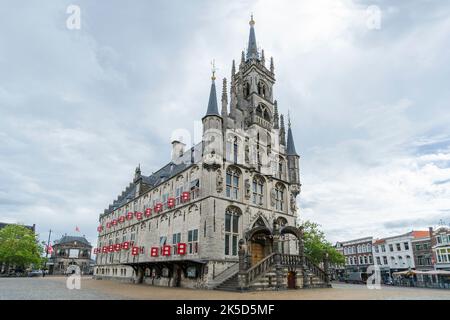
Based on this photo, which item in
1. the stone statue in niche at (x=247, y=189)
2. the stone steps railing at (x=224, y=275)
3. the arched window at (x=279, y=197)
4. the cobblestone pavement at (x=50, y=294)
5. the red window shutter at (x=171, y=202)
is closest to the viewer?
the cobblestone pavement at (x=50, y=294)

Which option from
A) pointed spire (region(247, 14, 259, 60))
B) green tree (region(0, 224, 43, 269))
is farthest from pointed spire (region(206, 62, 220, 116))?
green tree (region(0, 224, 43, 269))

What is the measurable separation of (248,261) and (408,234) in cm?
4764

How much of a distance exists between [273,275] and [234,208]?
23.9 ft

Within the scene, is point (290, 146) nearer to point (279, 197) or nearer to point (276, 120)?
point (276, 120)

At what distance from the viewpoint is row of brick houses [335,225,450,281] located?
4844 cm

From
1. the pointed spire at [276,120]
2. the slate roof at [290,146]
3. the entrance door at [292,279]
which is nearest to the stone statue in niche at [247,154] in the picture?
the pointed spire at [276,120]

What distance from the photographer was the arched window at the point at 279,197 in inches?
1271

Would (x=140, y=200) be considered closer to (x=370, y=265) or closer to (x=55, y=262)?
(x=370, y=265)

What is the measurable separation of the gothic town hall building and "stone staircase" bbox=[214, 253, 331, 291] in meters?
0.07

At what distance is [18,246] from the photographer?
50188 millimetres

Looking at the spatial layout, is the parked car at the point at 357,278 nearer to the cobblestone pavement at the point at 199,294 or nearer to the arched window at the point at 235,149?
the cobblestone pavement at the point at 199,294

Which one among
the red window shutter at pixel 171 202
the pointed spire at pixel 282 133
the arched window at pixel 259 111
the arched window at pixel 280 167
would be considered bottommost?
the red window shutter at pixel 171 202

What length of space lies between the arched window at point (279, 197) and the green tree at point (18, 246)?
4379cm

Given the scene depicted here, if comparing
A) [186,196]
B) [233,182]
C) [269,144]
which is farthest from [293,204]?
[186,196]
